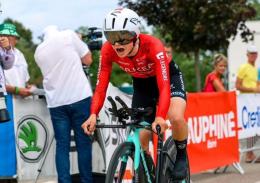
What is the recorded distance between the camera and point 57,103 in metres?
7.75

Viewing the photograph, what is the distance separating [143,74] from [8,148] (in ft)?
7.22

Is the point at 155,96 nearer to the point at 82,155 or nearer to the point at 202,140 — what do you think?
the point at 82,155

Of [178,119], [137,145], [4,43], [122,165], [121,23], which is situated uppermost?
[121,23]

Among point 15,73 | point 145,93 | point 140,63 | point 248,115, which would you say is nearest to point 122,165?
point 140,63

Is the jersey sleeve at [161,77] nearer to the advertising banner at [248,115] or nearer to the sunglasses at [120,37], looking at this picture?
the sunglasses at [120,37]

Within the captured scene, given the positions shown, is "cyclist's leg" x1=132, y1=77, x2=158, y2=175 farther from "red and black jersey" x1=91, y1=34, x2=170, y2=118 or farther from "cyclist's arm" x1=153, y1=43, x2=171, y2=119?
"cyclist's arm" x1=153, y1=43, x2=171, y2=119

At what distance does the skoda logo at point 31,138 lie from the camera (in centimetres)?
777

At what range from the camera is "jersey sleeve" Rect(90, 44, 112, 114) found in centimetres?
595

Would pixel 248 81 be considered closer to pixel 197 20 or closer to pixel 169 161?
pixel 169 161

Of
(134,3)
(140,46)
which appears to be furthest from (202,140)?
(134,3)

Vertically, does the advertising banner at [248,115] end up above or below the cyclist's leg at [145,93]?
below

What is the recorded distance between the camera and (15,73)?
8805mm

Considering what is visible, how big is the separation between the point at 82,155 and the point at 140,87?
1609 millimetres

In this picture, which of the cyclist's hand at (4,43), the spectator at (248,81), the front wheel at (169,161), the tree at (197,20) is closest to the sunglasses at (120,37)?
the front wheel at (169,161)
